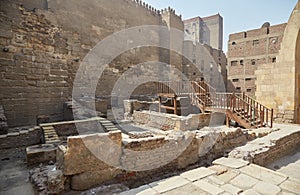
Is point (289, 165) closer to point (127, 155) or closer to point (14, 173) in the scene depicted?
point (127, 155)

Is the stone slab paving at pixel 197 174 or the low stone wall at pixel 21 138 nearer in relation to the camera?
the stone slab paving at pixel 197 174

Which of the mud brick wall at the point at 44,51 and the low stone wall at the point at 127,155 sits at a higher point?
the mud brick wall at the point at 44,51

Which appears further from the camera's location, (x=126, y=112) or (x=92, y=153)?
(x=126, y=112)

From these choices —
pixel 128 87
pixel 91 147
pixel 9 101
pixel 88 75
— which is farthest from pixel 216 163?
pixel 128 87

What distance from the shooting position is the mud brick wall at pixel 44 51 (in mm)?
6777

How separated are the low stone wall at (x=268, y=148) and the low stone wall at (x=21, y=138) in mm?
5599

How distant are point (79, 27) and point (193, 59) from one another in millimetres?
13567

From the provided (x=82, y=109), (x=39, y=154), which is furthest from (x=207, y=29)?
(x=39, y=154)

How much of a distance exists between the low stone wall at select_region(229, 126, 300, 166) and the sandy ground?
4267mm

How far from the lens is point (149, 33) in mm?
14898

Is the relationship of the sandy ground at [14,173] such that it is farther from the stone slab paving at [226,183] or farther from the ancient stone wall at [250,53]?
the ancient stone wall at [250,53]

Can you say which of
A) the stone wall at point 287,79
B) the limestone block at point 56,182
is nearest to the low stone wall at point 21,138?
the limestone block at point 56,182

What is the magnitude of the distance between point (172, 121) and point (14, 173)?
5.30 m

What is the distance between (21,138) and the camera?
5.29 meters
